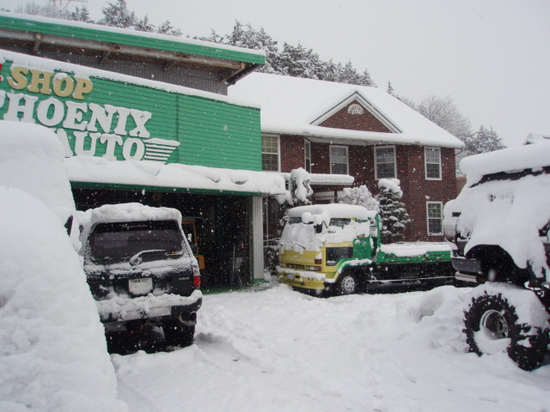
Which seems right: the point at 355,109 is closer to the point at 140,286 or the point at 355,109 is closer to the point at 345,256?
the point at 345,256

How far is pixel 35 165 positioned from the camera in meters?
4.20

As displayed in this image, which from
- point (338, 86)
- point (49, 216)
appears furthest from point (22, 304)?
point (338, 86)

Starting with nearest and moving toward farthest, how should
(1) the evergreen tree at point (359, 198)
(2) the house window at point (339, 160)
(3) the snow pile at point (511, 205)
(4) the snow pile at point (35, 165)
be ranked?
(4) the snow pile at point (35, 165) → (3) the snow pile at point (511, 205) → (1) the evergreen tree at point (359, 198) → (2) the house window at point (339, 160)

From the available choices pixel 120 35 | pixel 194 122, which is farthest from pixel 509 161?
pixel 120 35

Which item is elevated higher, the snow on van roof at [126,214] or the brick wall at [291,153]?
the brick wall at [291,153]

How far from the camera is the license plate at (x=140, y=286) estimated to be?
626 cm

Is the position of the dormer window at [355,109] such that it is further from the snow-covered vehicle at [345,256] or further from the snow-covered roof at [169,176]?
the snow-covered vehicle at [345,256]

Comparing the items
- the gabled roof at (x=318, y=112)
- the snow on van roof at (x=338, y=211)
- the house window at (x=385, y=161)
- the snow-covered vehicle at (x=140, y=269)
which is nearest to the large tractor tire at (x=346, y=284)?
the snow on van roof at (x=338, y=211)

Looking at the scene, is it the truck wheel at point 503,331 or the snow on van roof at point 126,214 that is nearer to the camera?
the truck wheel at point 503,331

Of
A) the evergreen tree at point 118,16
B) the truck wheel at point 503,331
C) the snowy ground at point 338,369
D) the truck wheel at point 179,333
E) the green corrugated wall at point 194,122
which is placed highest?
the evergreen tree at point 118,16

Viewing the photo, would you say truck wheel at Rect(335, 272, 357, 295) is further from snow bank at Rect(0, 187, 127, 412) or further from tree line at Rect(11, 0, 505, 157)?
tree line at Rect(11, 0, 505, 157)

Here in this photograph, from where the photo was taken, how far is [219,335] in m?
7.30

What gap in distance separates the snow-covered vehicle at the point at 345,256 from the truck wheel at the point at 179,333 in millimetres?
5465

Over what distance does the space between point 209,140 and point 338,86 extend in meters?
16.1
